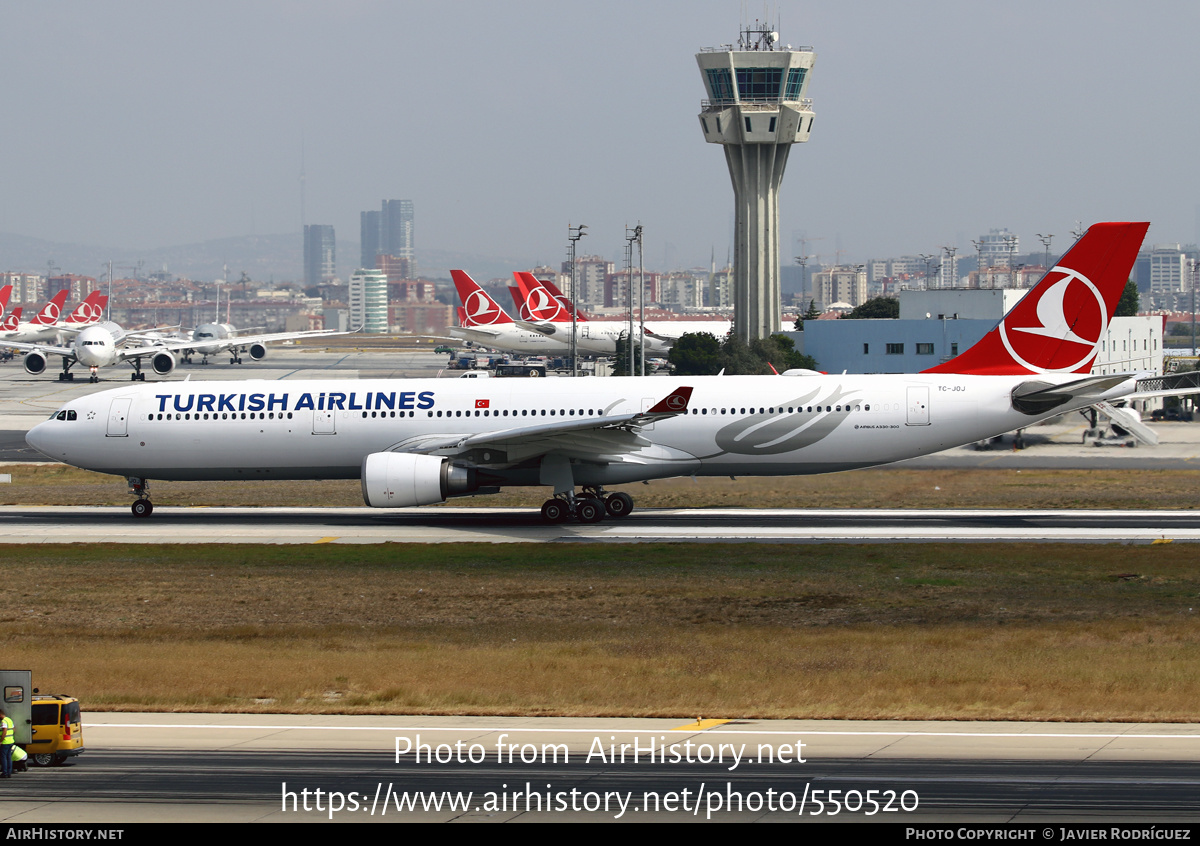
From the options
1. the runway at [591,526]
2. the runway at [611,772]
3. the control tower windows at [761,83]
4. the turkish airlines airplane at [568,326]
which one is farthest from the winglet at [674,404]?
the control tower windows at [761,83]

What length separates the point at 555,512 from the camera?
35531 mm

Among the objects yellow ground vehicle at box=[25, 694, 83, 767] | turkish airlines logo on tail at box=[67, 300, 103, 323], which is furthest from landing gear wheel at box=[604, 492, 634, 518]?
turkish airlines logo on tail at box=[67, 300, 103, 323]

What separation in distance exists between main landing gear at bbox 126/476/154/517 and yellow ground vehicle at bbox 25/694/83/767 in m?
24.6

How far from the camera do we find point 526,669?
19391mm

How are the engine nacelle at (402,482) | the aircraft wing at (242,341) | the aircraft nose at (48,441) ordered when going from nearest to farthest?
the engine nacelle at (402,482), the aircraft nose at (48,441), the aircraft wing at (242,341)

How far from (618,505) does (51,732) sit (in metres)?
23.5

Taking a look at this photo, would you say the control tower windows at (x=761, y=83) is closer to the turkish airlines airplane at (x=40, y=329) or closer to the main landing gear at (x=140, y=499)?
the turkish airlines airplane at (x=40, y=329)

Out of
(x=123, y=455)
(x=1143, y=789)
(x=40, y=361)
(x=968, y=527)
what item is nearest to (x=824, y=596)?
(x=968, y=527)

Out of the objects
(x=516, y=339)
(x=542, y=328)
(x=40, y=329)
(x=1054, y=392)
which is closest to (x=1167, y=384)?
(x=1054, y=392)

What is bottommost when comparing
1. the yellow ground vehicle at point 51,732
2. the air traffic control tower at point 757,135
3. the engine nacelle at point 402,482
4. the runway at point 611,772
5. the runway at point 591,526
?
the runway at point 591,526

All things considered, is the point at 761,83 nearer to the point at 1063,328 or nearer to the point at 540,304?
the point at 540,304

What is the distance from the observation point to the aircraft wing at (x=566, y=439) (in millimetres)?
33281

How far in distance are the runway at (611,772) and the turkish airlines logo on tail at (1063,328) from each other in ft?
72.5

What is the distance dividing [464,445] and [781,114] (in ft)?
291
